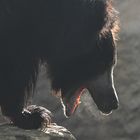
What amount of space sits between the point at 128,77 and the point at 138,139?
0.93 m

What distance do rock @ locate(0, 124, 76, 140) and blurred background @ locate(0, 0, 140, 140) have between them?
209cm

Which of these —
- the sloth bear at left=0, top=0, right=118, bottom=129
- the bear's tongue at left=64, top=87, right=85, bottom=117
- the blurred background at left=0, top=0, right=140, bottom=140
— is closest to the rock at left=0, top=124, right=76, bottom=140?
the sloth bear at left=0, top=0, right=118, bottom=129

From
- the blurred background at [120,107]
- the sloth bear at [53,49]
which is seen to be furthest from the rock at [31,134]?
the blurred background at [120,107]

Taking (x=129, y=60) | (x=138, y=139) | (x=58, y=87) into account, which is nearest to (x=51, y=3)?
(x=58, y=87)

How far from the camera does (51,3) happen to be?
4.71 m

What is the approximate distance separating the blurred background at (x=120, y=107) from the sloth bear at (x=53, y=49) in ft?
5.99

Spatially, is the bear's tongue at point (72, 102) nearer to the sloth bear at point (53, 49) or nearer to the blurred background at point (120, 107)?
the sloth bear at point (53, 49)

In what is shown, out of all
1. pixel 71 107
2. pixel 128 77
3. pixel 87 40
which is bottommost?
pixel 71 107

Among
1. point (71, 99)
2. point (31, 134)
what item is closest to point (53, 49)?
point (71, 99)

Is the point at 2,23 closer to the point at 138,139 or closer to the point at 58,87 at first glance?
the point at 58,87

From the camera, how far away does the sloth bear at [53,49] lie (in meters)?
4.61

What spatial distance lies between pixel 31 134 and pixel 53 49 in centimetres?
72

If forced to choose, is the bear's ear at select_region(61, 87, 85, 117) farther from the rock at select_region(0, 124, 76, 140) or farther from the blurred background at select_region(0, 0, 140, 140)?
the blurred background at select_region(0, 0, 140, 140)

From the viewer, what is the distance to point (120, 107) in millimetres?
6988
